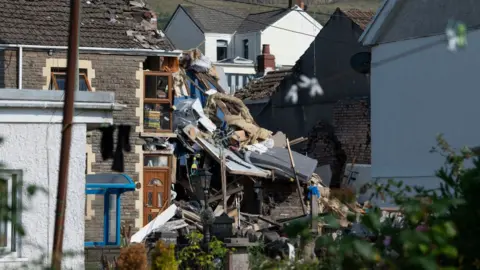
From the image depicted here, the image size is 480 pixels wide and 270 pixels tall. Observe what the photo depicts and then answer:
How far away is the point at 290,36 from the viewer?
61000mm

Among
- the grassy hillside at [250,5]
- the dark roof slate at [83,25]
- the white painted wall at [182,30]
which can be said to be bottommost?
the dark roof slate at [83,25]

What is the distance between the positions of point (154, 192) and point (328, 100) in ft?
30.2

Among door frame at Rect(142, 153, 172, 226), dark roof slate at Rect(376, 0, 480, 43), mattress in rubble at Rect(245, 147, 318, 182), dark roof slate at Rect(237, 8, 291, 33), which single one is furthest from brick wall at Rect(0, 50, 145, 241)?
dark roof slate at Rect(237, 8, 291, 33)

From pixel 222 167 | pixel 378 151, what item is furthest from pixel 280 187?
pixel 378 151

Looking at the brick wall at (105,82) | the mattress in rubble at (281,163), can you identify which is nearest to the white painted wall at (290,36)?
the mattress in rubble at (281,163)

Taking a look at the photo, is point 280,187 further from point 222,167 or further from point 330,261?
point 330,261

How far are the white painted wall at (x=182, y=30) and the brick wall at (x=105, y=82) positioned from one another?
1302 inches

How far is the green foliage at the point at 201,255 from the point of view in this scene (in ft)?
51.3

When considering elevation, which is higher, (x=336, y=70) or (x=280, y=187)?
(x=336, y=70)

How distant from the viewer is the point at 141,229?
93.7 ft

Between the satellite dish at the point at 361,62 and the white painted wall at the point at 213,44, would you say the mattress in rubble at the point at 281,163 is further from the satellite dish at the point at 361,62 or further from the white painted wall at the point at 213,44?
the white painted wall at the point at 213,44

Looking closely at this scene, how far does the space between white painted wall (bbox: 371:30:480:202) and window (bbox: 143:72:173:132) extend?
37.6ft

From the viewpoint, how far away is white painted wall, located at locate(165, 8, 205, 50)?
63406 millimetres

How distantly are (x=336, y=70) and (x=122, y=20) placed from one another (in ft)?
28.2
